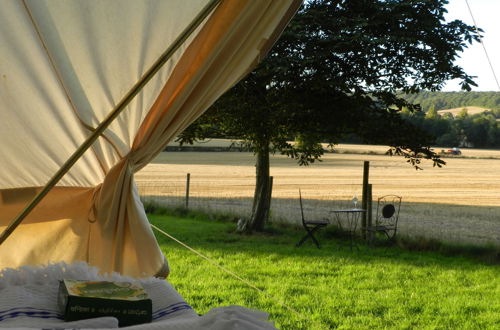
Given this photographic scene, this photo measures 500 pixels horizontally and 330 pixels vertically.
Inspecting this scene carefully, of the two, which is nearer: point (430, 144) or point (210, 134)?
point (430, 144)

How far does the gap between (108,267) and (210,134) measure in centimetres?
785

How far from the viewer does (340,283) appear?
255 inches

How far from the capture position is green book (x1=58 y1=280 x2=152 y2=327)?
2.31 meters

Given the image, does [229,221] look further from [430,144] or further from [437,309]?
[437,309]

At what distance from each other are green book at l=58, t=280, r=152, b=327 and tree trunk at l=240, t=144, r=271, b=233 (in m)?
7.82

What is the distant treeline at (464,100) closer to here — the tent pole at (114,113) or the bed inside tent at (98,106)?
the bed inside tent at (98,106)

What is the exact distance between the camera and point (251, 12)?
2.93 metres

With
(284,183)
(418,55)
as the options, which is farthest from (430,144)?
(284,183)

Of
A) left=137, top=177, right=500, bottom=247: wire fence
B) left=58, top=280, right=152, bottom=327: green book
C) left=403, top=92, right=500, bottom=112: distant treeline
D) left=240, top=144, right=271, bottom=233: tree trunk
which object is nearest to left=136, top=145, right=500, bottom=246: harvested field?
left=137, top=177, right=500, bottom=247: wire fence

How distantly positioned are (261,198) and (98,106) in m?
7.55

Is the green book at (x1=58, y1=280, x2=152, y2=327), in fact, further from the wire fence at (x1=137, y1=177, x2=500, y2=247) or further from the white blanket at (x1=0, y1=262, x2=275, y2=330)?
the wire fence at (x1=137, y1=177, x2=500, y2=247)

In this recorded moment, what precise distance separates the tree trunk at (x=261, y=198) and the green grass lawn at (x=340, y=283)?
2.64ft

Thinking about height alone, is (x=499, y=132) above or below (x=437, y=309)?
above

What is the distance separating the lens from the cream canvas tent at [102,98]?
287 centimetres
